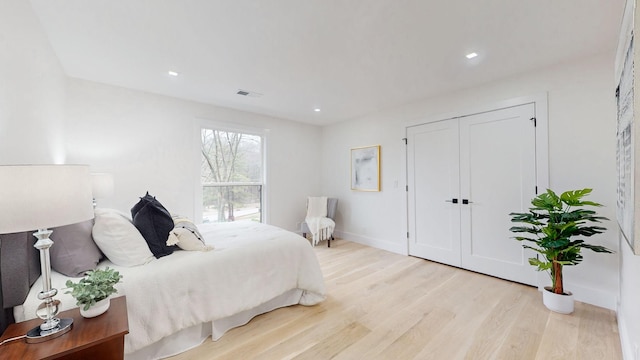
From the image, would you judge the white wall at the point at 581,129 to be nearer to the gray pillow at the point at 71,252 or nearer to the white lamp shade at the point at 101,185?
the gray pillow at the point at 71,252

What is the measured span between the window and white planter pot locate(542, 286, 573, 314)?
157 inches

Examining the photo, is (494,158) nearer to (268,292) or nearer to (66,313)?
(268,292)

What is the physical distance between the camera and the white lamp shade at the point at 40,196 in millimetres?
948

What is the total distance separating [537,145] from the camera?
279 cm

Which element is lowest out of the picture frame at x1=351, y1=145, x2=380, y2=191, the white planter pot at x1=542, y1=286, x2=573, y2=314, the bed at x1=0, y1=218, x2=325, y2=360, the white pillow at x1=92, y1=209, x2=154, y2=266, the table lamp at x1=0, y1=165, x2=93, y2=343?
the white planter pot at x1=542, y1=286, x2=573, y2=314

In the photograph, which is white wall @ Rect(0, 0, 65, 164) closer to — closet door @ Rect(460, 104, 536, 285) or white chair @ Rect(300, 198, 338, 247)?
white chair @ Rect(300, 198, 338, 247)

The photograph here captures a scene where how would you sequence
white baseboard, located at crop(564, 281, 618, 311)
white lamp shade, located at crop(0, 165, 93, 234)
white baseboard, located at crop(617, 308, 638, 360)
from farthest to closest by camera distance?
white baseboard, located at crop(564, 281, 618, 311) < white baseboard, located at crop(617, 308, 638, 360) < white lamp shade, located at crop(0, 165, 93, 234)

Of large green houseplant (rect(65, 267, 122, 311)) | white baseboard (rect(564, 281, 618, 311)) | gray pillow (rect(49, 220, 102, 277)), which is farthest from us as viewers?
white baseboard (rect(564, 281, 618, 311))

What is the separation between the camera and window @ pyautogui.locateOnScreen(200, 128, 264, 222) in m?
4.05

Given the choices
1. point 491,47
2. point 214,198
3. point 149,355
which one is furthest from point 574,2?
point 214,198

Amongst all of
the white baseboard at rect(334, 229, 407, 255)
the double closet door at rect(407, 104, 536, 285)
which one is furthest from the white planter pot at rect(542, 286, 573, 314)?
the white baseboard at rect(334, 229, 407, 255)

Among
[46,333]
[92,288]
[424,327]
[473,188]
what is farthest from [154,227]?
[473,188]

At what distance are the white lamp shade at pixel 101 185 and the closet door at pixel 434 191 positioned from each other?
12.8 feet

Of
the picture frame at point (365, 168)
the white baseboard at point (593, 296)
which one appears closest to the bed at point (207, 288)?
the picture frame at point (365, 168)
